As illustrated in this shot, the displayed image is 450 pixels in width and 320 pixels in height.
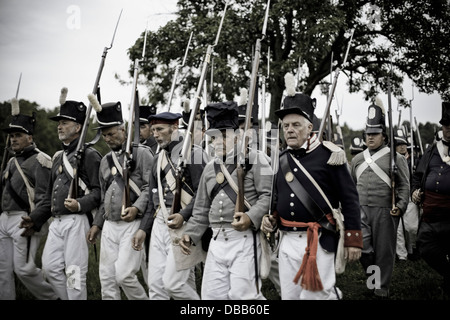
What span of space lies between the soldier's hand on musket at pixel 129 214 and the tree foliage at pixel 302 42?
26.5ft

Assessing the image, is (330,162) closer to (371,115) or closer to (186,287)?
(186,287)

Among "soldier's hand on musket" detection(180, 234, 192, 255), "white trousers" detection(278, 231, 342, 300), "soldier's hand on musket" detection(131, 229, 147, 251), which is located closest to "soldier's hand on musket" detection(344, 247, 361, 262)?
"white trousers" detection(278, 231, 342, 300)

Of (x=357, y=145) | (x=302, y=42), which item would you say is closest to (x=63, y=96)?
(x=357, y=145)

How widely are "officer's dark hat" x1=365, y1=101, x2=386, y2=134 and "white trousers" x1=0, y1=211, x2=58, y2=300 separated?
5047 millimetres

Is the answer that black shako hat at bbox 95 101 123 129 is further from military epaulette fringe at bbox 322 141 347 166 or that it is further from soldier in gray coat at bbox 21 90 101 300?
military epaulette fringe at bbox 322 141 347 166

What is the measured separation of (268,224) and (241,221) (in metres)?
0.25

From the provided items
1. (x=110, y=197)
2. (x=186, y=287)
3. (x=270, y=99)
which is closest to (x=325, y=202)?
(x=186, y=287)

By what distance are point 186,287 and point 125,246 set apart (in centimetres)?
102

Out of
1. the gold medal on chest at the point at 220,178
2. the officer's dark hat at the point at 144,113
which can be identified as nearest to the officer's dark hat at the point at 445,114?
the gold medal on chest at the point at 220,178

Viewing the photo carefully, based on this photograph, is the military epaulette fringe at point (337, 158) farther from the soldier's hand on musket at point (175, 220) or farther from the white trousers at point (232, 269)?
the soldier's hand on musket at point (175, 220)

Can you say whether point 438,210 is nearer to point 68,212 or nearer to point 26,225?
point 68,212

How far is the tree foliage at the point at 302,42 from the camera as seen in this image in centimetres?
1393

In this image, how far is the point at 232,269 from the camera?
420 centimetres

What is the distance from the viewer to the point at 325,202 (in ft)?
12.8
